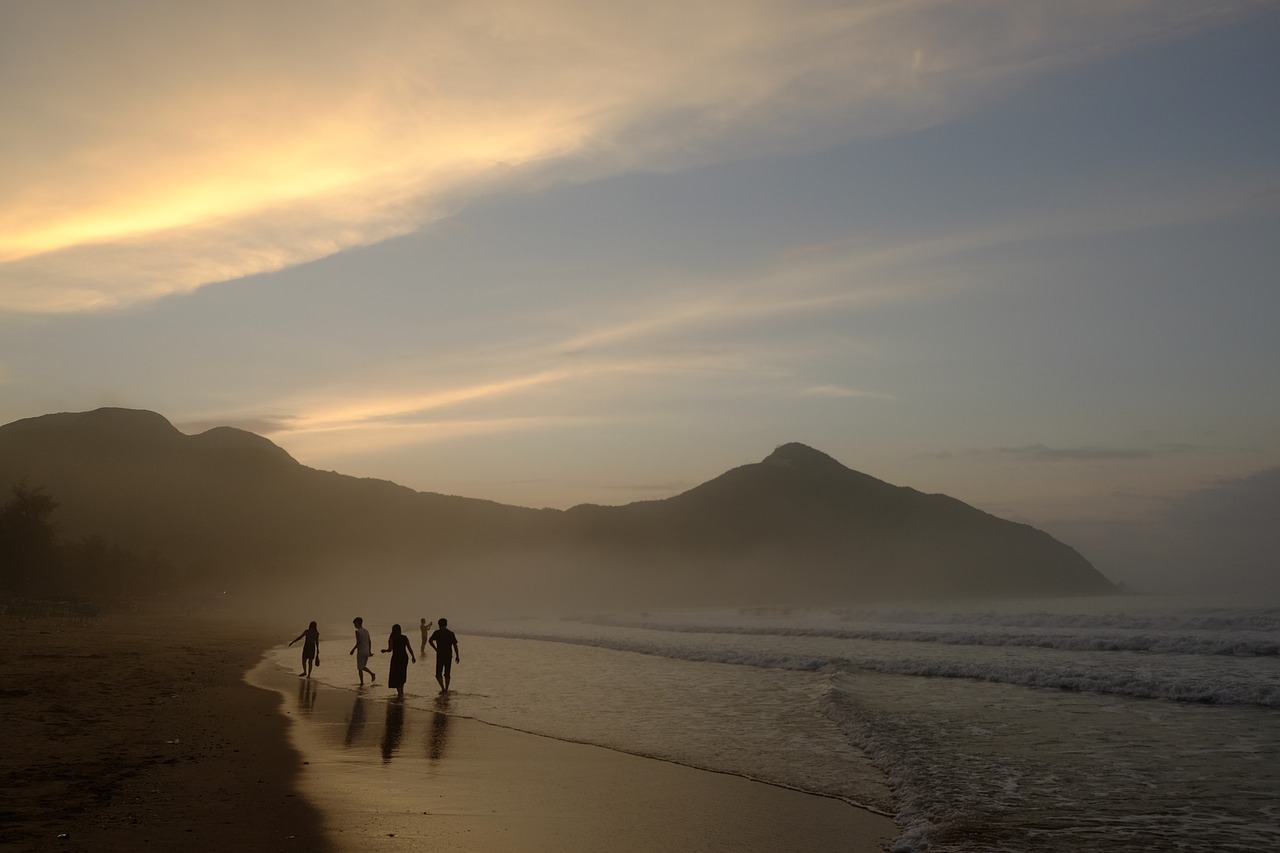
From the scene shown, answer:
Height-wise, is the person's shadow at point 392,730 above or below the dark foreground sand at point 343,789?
below

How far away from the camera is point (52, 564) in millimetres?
65562

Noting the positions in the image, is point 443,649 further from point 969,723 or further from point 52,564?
point 52,564

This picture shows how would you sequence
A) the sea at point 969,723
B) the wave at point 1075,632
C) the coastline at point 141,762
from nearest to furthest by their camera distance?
the coastline at point 141,762
the sea at point 969,723
the wave at point 1075,632

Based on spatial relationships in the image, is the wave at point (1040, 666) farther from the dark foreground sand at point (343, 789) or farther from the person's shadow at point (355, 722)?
the person's shadow at point (355, 722)

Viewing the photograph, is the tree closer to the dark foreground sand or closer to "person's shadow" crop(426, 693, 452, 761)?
the dark foreground sand

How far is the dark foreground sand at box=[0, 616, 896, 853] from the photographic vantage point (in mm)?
7723

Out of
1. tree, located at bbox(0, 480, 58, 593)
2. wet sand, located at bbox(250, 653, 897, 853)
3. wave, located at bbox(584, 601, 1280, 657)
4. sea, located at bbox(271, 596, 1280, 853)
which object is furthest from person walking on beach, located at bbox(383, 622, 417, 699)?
tree, located at bbox(0, 480, 58, 593)

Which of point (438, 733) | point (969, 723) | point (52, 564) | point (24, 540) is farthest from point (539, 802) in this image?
point (52, 564)

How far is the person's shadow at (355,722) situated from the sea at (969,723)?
132 centimetres

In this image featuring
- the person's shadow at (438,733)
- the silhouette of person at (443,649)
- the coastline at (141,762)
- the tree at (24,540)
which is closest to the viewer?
the coastline at (141,762)

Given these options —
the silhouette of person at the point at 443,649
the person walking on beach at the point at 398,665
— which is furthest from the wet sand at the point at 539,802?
the silhouette of person at the point at 443,649

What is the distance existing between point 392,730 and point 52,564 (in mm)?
65035

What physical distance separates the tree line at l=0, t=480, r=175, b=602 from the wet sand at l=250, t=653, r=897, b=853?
170ft

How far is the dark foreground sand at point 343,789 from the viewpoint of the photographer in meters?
7.72
